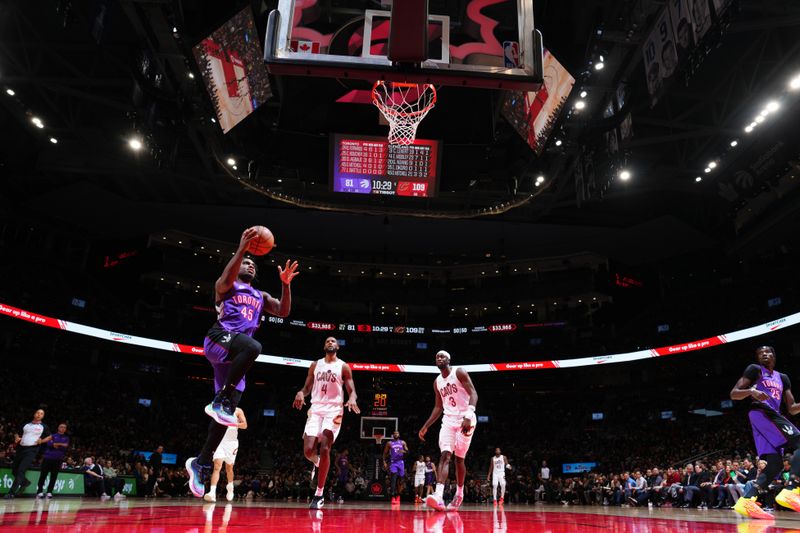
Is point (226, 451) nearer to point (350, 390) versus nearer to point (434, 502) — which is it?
point (350, 390)

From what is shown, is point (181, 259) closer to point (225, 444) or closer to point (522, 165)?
point (522, 165)

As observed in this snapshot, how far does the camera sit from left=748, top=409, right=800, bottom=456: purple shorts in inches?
255

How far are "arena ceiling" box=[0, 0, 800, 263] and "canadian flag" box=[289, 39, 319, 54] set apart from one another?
6.80m

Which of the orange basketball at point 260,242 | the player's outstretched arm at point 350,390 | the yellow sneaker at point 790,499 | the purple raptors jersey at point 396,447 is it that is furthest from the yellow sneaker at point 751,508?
the purple raptors jersey at point 396,447

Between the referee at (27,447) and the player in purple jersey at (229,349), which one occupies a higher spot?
the player in purple jersey at (229,349)

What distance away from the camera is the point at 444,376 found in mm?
8430

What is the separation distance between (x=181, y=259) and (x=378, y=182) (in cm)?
1936

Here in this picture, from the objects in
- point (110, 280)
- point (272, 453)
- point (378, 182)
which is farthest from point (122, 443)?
point (378, 182)

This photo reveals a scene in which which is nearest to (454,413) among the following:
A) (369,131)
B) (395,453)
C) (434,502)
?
(434,502)

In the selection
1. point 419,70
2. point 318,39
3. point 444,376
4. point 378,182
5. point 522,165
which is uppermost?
point 522,165

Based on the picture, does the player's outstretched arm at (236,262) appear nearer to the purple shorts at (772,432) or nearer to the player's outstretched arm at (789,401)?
the purple shorts at (772,432)

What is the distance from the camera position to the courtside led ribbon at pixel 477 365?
23330mm

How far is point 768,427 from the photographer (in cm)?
665

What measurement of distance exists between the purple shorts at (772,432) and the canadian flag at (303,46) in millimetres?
6577
